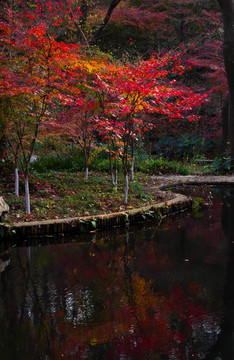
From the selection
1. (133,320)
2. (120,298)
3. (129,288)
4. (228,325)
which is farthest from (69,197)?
(228,325)

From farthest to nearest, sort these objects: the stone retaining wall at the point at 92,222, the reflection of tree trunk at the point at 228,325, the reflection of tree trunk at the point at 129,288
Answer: the stone retaining wall at the point at 92,222 < the reflection of tree trunk at the point at 129,288 < the reflection of tree trunk at the point at 228,325

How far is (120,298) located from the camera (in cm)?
340

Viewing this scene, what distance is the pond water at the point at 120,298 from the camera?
2623 mm

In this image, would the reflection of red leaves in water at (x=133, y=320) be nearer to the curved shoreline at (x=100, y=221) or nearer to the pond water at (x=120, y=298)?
the pond water at (x=120, y=298)

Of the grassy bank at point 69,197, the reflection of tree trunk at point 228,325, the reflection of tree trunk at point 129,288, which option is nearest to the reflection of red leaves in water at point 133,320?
the reflection of tree trunk at point 129,288

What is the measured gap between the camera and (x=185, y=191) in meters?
9.30

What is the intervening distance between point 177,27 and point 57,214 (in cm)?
1481

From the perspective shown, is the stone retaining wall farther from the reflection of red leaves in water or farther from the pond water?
the reflection of red leaves in water

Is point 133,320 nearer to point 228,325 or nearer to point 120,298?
point 120,298

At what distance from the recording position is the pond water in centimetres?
262

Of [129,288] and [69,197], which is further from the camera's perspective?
[69,197]

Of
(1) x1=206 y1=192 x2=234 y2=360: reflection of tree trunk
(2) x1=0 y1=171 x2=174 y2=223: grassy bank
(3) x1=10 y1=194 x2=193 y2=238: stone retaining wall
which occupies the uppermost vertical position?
(2) x1=0 y1=171 x2=174 y2=223: grassy bank

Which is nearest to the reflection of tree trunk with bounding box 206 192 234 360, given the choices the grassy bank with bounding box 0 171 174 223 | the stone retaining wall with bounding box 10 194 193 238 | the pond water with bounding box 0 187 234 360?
the pond water with bounding box 0 187 234 360

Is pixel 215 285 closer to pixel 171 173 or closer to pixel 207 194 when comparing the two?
pixel 207 194
